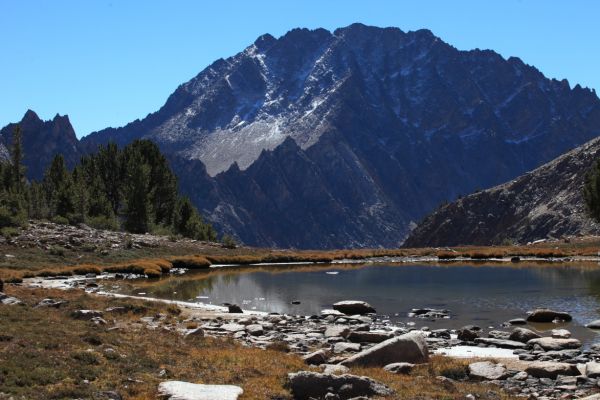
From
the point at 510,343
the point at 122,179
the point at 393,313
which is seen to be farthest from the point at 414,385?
the point at 122,179

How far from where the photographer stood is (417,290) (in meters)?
55.8

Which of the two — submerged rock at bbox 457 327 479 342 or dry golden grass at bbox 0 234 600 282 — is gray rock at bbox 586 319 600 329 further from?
dry golden grass at bbox 0 234 600 282

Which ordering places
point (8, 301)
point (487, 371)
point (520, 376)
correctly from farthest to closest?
point (8, 301)
point (487, 371)
point (520, 376)

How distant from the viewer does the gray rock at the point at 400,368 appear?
2244 cm

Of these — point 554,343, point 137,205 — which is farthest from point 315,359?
point 137,205

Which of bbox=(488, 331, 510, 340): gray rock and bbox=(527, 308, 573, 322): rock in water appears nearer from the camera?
bbox=(488, 331, 510, 340): gray rock

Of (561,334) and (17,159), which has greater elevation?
(17,159)

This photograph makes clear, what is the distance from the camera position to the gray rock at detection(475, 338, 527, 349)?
28.0m

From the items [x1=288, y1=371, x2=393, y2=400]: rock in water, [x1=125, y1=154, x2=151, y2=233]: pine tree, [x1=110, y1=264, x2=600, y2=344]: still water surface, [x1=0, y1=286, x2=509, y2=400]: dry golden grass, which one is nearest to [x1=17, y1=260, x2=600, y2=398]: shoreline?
[x1=0, y1=286, x2=509, y2=400]: dry golden grass

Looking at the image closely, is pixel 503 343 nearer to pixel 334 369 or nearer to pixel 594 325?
pixel 594 325

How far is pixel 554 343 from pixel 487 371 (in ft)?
21.5

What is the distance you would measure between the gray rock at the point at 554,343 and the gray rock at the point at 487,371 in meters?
5.19

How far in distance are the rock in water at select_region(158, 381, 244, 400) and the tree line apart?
270ft

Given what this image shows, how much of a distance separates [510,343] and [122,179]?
104991 mm
